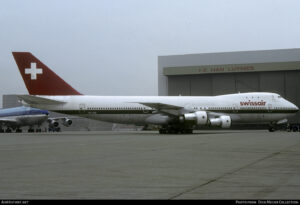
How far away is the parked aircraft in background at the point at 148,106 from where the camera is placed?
3062 cm

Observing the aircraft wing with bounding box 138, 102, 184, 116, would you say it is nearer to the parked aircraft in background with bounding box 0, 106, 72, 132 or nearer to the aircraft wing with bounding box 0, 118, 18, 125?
the parked aircraft in background with bounding box 0, 106, 72, 132

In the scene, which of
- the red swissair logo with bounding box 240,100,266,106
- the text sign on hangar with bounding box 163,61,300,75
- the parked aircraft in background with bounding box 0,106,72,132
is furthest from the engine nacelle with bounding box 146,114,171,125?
the text sign on hangar with bounding box 163,61,300,75

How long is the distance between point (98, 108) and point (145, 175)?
80.0ft

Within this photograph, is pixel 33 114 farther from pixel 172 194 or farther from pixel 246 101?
pixel 172 194

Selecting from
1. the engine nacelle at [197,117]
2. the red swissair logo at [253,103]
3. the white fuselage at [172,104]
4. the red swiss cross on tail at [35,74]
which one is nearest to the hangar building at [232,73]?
the white fuselage at [172,104]

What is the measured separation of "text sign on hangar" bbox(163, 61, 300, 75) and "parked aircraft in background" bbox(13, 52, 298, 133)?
18855 mm

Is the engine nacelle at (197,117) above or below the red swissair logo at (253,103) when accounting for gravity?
below

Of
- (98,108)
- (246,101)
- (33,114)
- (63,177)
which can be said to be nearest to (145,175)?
(63,177)

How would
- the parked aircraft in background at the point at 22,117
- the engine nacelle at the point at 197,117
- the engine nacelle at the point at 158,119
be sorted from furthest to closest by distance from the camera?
the parked aircraft in background at the point at 22,117, the engine nacelle at the point at 158,119, the engine nacelle at the point at 197,117

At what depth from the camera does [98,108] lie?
31703mm

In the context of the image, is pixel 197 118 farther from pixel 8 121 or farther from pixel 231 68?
pixel 8 121

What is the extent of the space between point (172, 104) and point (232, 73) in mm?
25515

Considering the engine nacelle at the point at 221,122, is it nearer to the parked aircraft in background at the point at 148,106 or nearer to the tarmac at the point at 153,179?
the parked aircraft in background at the point at 148,106

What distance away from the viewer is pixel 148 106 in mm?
32125
